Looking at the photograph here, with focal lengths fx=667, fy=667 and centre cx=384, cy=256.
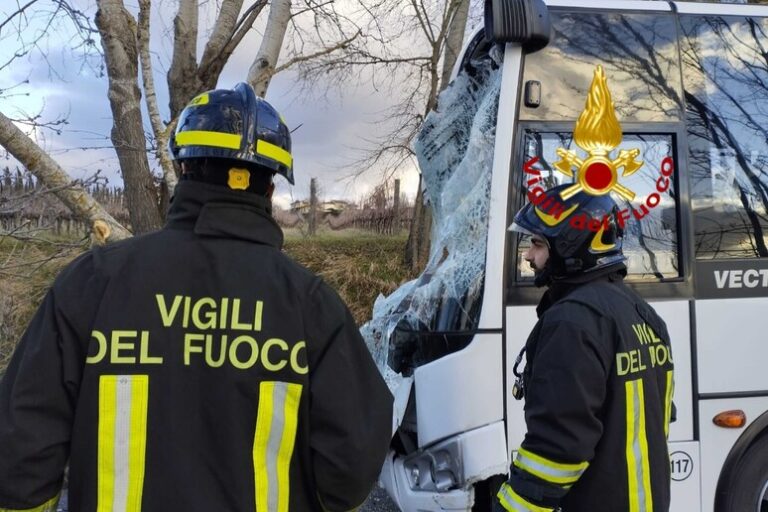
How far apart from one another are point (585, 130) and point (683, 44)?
2.47 feet

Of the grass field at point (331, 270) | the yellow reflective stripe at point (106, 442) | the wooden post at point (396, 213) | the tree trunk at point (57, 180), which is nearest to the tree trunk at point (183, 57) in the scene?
→ the tree trunk at point (57, 180)

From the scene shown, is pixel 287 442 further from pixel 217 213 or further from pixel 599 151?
pixel 599 151

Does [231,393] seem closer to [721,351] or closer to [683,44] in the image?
[721,351]

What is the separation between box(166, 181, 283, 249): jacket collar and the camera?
1624 millimetres

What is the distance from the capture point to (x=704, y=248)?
135 inches

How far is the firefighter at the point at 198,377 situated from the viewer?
1.53 metres

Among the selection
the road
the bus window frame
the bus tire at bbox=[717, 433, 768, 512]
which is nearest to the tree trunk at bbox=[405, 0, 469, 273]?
the road

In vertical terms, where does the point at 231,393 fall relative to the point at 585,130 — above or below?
below

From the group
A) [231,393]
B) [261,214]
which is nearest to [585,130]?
[261,214]

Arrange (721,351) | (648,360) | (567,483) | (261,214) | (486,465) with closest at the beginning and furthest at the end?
1. (261,214)
2. (567,483)
3. (648,360)
4. (486,465)
5. (721,351)

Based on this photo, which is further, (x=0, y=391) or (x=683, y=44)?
(x=683, y=44)

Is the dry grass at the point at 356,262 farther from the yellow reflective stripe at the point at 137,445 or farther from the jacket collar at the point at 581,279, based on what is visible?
the yellow reflective stripe at the point at 137,445

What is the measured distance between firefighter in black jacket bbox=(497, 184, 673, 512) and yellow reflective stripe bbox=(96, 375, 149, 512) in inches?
46.1

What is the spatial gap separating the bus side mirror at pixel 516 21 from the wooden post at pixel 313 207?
9547 millimetres
